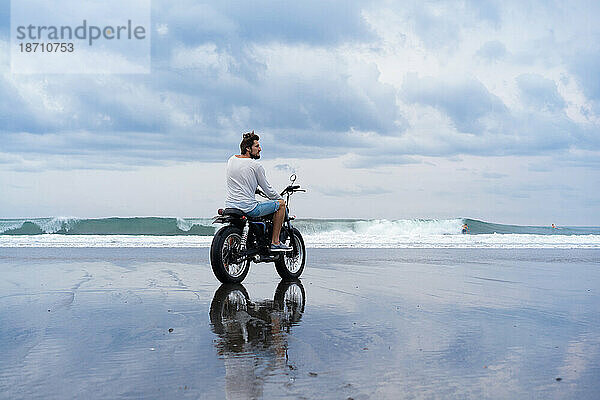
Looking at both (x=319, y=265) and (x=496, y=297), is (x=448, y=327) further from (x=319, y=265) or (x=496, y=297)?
(x=319, y=265)

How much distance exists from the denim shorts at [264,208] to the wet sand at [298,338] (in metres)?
1.04

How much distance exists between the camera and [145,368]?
3654mm

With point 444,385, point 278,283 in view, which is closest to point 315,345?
point 444,385

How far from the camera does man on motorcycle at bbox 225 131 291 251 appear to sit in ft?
28.2

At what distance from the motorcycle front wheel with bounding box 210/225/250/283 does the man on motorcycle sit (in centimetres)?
40

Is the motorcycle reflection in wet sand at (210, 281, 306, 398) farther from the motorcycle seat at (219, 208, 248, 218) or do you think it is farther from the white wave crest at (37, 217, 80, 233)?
the white wave crest at (37, 217, 80, 233)

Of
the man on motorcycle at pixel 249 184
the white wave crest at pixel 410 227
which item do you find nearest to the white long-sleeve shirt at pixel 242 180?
the man on motorcycle at pixel 249 184

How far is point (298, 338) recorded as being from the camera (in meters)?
4.57

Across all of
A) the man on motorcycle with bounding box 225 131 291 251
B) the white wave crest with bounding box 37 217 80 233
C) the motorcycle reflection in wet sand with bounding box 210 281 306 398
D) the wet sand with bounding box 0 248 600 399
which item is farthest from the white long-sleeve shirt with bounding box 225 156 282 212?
the white wave crest with bounding box 37 217 80 233

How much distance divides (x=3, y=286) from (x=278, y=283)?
3.78 meters

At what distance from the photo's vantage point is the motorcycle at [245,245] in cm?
823

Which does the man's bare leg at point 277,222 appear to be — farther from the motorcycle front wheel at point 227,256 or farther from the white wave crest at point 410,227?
the white wave crest at point 410,227

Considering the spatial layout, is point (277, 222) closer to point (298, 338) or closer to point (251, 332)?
point (251, 332)

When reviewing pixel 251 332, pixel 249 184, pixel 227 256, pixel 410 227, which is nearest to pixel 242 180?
pixel 249 184
